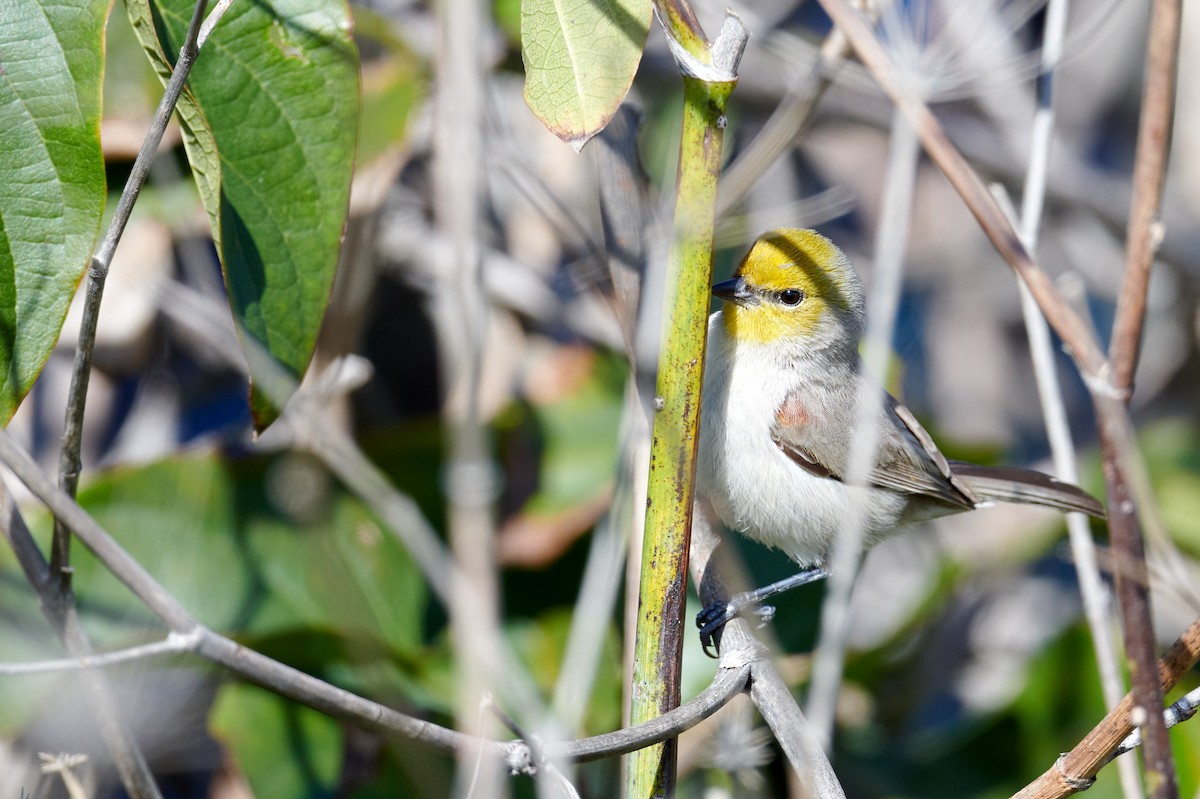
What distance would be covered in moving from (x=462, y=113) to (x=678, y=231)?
67 cm

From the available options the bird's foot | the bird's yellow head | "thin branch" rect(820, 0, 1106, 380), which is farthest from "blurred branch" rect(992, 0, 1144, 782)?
the bird's foot

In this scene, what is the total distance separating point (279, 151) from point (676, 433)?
0.64 meters

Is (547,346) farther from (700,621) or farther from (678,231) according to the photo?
(678,231)

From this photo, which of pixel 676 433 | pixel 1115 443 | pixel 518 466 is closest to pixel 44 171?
pixel 676 433

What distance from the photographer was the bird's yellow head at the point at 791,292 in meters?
2.27

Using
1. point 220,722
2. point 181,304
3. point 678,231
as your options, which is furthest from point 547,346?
point 678,231

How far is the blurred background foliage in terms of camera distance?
8.29 feet

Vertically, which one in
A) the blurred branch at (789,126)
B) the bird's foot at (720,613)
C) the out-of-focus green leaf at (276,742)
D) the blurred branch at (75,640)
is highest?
the blurred branch at (789,126)

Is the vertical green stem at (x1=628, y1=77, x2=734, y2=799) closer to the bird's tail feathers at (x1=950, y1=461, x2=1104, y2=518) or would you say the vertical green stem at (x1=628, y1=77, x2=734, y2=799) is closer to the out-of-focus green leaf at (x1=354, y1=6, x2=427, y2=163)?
the bird's tail feathers at (x1=950, y1=461, x2=1104, y2=518)

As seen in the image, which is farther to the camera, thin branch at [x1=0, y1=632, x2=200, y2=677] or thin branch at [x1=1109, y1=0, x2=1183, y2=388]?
thin branch at [x1=1109, y1=0, x2=1183, y2=388]

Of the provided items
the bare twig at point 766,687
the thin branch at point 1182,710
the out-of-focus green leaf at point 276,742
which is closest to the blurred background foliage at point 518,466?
the out-of-focus green leaf at point 276,742

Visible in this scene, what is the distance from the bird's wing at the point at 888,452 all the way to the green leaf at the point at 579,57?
4.50 feet

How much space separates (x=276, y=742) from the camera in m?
2.54

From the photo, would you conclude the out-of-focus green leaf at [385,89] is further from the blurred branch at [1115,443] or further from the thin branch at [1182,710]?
the thin branch at [1182,710]
